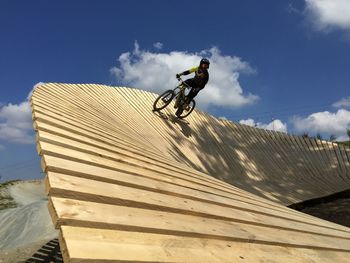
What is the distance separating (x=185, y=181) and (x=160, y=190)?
880 mm

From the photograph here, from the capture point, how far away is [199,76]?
1282 cm

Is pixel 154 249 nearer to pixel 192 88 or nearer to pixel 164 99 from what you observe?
pixel 192 88

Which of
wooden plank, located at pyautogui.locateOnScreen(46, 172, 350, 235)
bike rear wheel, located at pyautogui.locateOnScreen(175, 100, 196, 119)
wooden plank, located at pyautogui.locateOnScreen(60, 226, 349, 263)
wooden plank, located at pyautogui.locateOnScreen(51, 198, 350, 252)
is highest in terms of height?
bike rear wheel, located at pyautogui.locateOnScreen(175, 100, 196, 119)

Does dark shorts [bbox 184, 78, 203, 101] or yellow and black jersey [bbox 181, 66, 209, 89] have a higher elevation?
yellow and black jersey [bbox 181, 66, 209, 89]

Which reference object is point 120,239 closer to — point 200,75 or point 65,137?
point 65,137

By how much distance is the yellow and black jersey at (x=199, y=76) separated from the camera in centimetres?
1272

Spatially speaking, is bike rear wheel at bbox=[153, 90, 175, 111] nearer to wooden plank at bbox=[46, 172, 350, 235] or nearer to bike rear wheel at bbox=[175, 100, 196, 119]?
bike rear wheel at bbox=[175, 100, 196, 119]

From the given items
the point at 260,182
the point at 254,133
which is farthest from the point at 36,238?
the point at 254,133

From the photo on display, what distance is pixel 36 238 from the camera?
1302 cm

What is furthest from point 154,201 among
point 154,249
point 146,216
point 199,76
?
point 199,76

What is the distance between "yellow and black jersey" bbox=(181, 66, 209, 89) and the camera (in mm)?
12719

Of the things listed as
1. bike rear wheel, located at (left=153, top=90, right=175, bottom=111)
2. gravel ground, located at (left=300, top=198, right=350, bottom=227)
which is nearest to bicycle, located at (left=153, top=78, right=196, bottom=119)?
bike rear wheel, located at (left=153, top=90, right=175, bottom=111)

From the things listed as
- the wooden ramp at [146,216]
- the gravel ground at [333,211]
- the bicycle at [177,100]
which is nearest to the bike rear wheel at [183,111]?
the bicycle at [177,100]

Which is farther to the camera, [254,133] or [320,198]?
[254,133]
